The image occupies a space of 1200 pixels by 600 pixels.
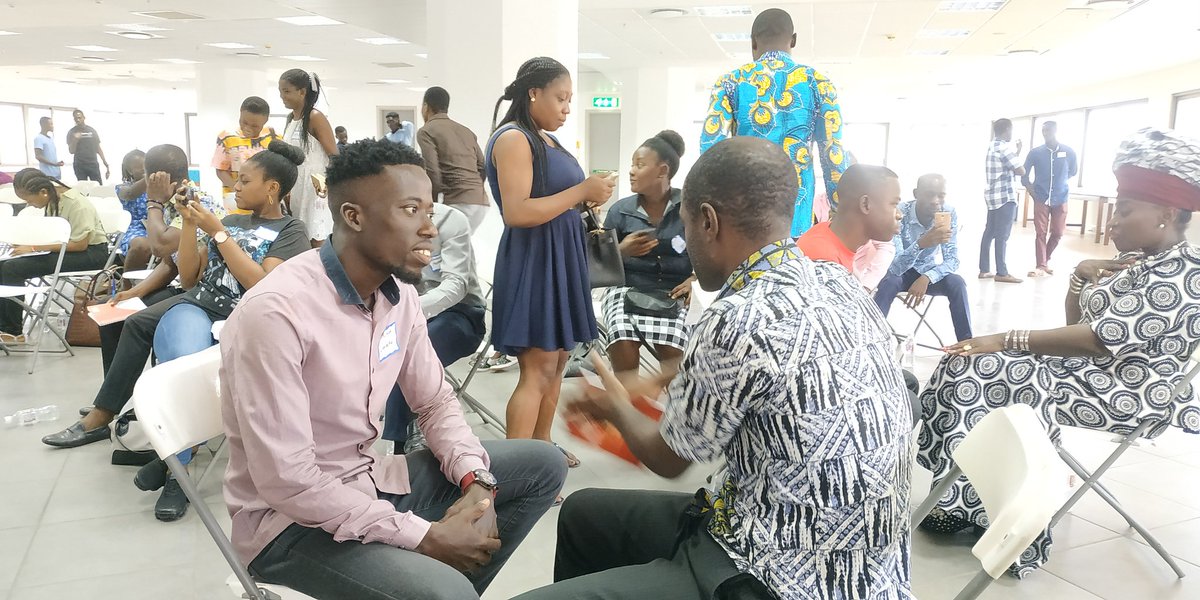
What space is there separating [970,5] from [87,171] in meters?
12.8

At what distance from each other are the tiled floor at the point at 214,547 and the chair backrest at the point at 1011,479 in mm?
1065

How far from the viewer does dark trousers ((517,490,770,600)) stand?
1234mm

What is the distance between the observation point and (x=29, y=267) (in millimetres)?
5027

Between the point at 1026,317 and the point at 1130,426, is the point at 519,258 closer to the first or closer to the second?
the point at 1130,426

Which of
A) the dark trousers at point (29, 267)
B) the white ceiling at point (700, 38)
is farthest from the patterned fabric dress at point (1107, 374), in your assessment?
the white ceiling at point (700, 38)

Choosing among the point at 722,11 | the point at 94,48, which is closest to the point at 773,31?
the point at 722,11

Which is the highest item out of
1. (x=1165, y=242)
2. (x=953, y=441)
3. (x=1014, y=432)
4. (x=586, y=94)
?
(x=586, y=94)

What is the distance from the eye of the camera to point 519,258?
2.73 meters

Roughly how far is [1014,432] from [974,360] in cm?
130

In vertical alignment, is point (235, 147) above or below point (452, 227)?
above

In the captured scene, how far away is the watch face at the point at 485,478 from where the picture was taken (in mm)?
1702

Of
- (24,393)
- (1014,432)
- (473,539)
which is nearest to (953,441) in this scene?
(1014,432)

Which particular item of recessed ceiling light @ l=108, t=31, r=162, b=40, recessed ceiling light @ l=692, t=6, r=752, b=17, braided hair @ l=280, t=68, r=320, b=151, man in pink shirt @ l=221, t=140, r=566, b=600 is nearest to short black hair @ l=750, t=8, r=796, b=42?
man in pink shirt @ l=221, t=140, r=566, b=600

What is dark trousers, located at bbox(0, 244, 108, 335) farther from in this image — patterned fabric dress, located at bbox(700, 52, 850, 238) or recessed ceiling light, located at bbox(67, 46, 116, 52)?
recessed ceiling light, located at bbox(67, 46, 116, 52)
